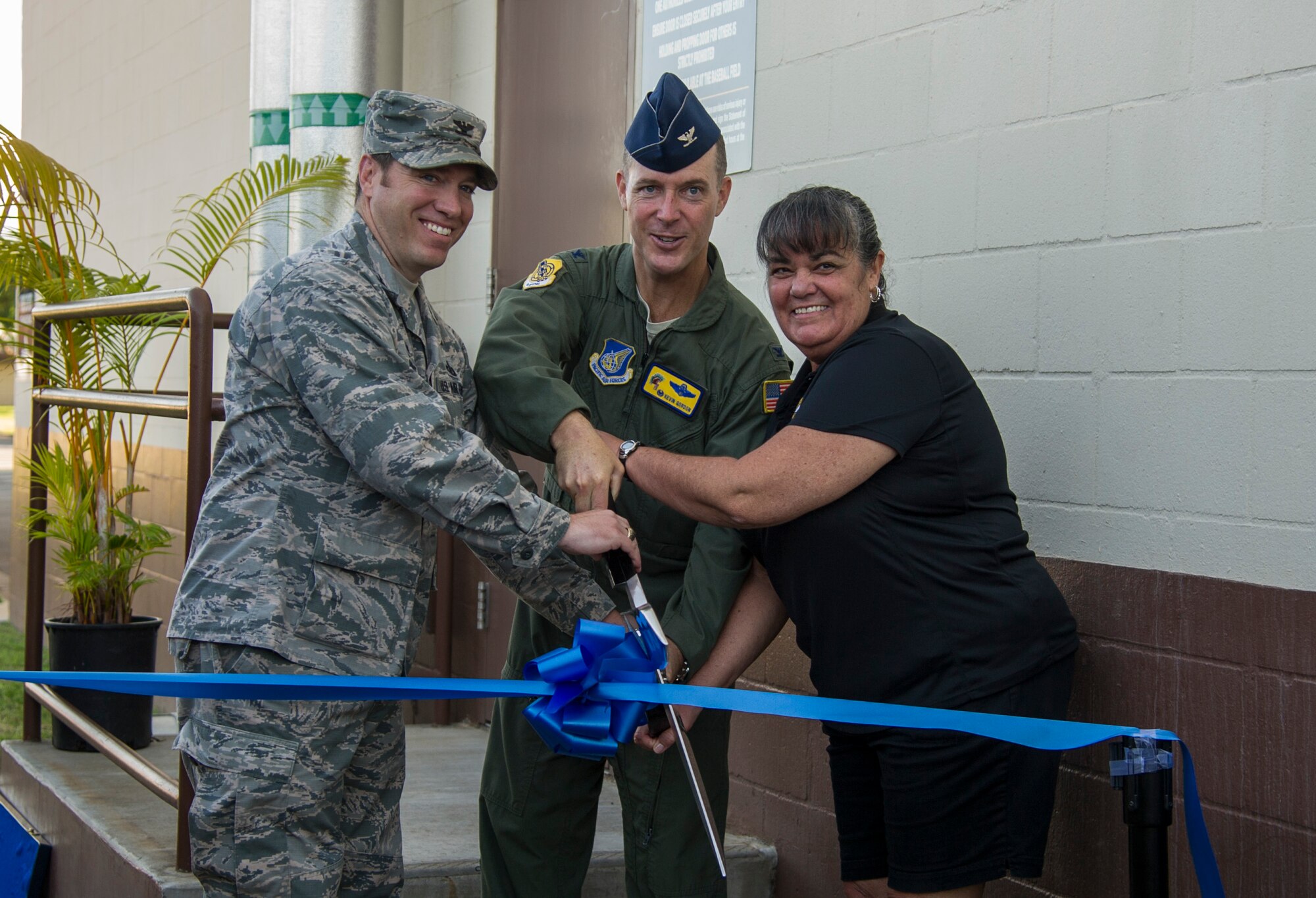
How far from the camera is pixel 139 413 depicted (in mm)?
3479

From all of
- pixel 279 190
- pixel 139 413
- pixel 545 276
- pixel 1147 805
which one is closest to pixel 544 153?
pixel 279 190

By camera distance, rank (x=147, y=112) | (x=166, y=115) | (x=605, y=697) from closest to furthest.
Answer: (x=605, y=697) → (x=166, y=115) → (x=147, y=112)

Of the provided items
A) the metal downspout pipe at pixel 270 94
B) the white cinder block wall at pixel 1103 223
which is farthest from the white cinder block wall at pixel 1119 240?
the metal downspout pipe at pixel 270 94

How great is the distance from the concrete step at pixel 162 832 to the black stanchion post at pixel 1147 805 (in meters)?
1.06

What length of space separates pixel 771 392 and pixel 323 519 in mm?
924

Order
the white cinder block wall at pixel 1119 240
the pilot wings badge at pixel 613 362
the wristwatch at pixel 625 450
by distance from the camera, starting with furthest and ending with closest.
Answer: the pilot wings badge at pixel 613 362 → the wristwatch at pixel 625 450 → the white cinder block wall at pixel 1119 240

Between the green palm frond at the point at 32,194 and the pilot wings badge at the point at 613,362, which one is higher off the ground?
the green palm frond at the point at 32,194

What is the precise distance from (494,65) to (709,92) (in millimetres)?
1360

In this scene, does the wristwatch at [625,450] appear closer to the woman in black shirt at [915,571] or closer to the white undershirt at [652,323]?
the woman in black shirt at [915,571]

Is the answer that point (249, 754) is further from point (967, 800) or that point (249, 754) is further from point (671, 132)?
point (671, 132)

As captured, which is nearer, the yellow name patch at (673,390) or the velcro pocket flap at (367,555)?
the velcro pocket flap at (367,555)

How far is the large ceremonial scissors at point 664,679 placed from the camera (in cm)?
206

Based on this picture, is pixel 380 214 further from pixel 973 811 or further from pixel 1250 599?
pixel 1250 599

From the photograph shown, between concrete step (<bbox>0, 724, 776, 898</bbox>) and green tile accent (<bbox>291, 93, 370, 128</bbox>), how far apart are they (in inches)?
85.1
